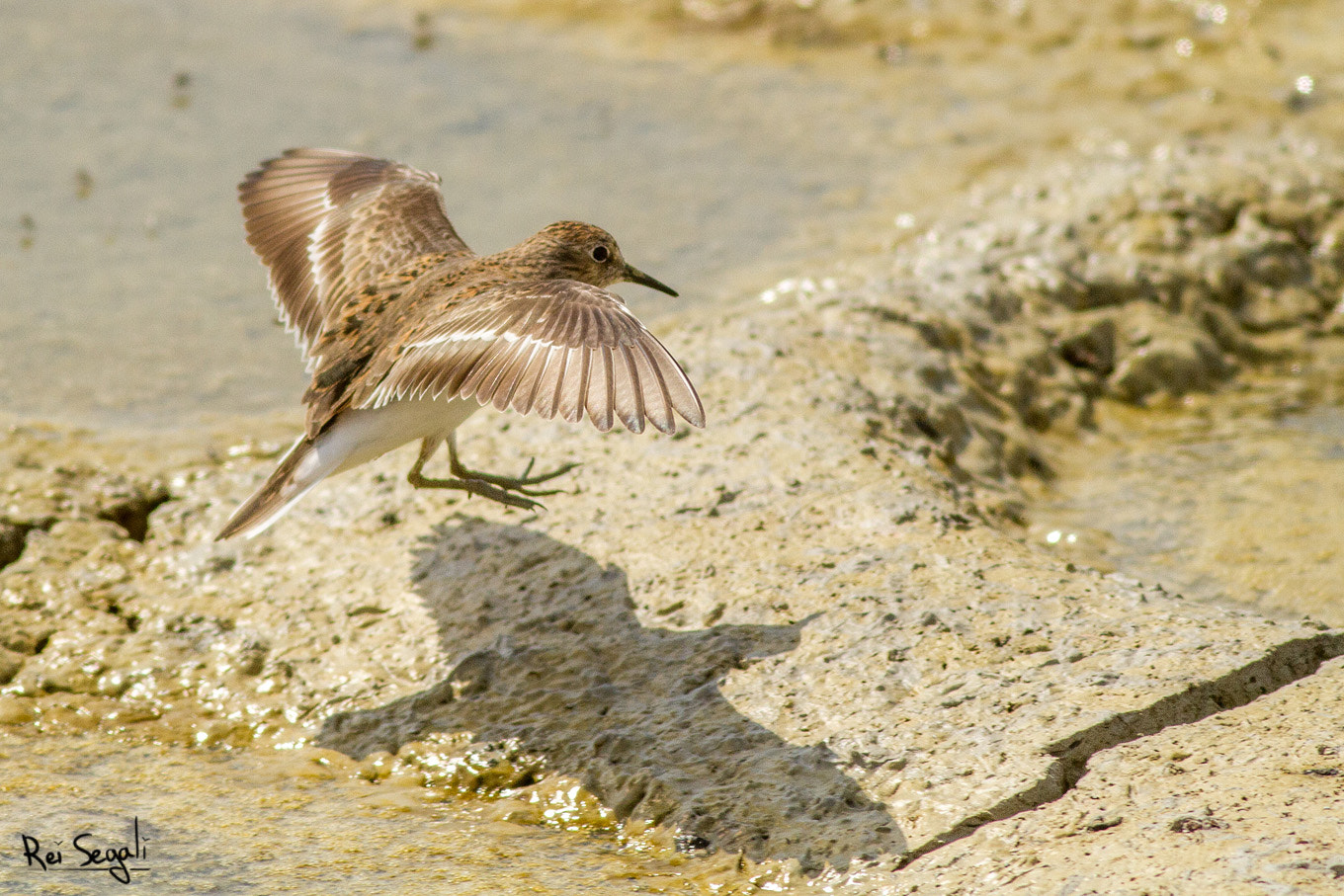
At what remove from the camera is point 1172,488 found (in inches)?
229

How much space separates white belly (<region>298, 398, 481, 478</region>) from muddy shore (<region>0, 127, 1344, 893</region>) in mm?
496

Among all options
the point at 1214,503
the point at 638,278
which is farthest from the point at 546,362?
the point at 1214,503

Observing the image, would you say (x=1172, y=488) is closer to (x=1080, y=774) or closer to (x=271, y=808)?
(x=1080, y=774)

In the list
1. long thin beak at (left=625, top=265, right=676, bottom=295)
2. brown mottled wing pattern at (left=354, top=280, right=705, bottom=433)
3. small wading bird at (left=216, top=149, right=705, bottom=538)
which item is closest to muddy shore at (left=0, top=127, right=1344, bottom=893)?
long thin beak at (left=625, top=265, right=676, bottom=295)

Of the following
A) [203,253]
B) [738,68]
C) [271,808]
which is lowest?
[271,808]

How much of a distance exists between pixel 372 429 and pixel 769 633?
1467 millimetres

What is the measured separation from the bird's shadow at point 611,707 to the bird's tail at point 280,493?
558 mm

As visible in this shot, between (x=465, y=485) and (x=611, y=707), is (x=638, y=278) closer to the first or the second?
(x=465, y=485)

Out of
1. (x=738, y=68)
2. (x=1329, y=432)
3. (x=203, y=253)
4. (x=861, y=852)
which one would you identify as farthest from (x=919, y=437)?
(x=738, y=68)

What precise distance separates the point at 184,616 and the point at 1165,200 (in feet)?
17.0

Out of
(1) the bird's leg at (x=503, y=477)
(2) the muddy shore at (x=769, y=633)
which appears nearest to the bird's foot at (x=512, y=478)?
(1) the bird's leg at (x=503, y=477)

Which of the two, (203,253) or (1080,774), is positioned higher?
(203,253)

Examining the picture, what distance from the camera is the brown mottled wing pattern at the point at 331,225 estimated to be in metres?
5.84

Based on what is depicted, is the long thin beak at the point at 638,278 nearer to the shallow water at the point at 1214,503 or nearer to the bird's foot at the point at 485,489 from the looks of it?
the bird's foot at the point at 485,489
